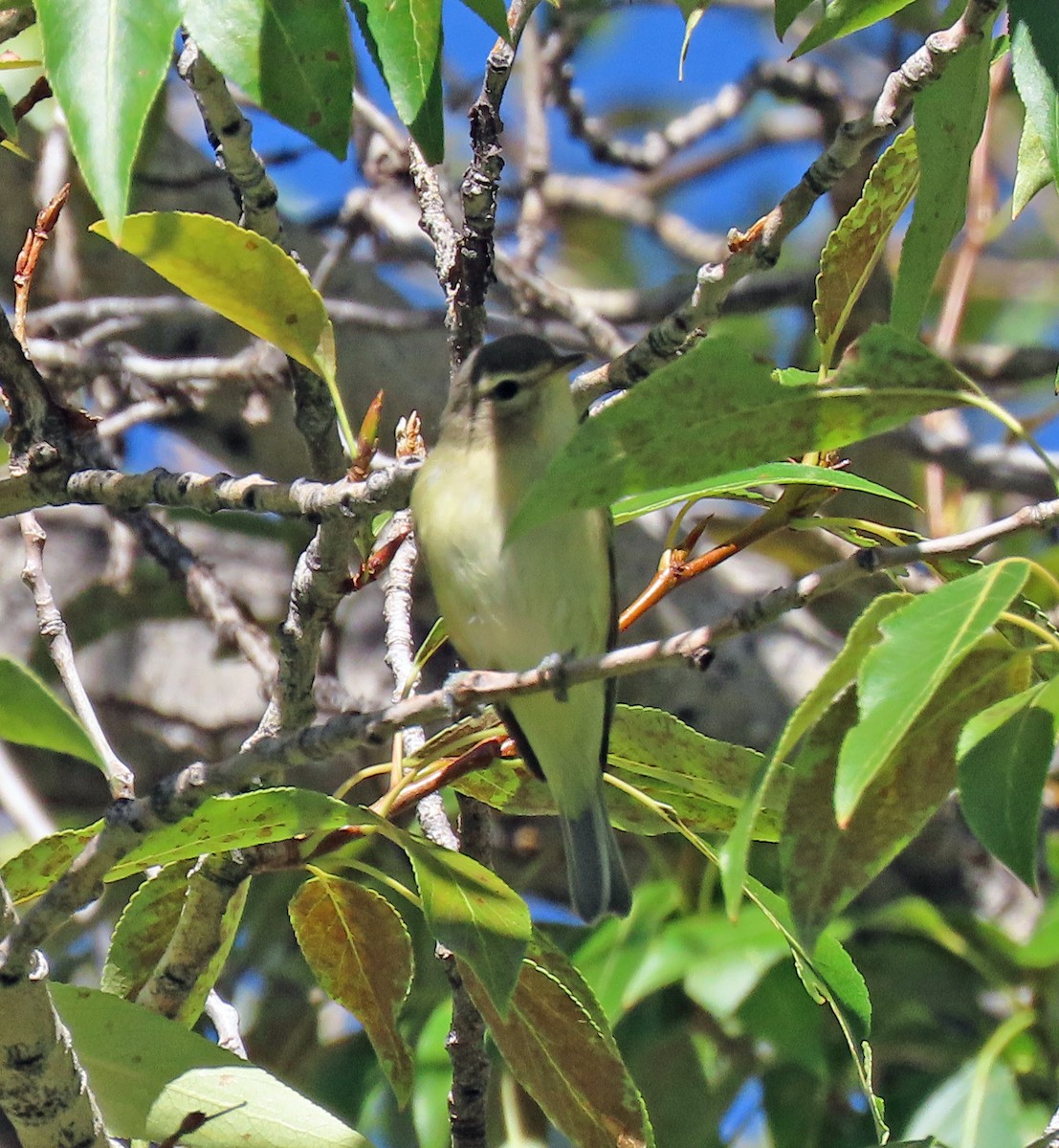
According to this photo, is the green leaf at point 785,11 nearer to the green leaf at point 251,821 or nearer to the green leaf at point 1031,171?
the green leaf at point 1031,171

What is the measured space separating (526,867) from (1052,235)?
468cm

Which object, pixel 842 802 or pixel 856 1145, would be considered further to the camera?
pixel 856 1145

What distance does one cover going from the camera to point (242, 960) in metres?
4.05

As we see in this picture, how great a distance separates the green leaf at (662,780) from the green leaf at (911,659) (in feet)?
2.22

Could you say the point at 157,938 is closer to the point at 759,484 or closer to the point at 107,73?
the point at 759,484

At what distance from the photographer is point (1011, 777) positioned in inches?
51.5

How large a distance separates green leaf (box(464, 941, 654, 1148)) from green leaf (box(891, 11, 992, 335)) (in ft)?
3.19

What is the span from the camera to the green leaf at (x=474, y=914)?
64.1 inches

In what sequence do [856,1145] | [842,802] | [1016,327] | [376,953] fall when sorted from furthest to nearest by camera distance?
[1016,327], [856,1145], [376,953], [842,802]

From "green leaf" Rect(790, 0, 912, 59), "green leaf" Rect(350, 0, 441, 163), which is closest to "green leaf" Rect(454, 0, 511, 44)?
"green leaf" Rect(350, 0, 441, 163)

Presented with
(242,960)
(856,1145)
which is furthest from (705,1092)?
(242,960)

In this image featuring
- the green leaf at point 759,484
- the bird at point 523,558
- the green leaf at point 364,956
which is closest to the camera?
the green leaf at point 759,484

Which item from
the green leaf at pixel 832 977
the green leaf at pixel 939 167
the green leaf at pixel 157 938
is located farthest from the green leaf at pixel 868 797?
the green leaf at pixel 157 938

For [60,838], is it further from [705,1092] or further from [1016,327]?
[1016,327]
